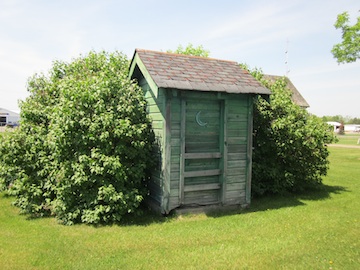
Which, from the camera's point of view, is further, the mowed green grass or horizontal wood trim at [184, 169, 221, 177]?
horizontal wood trim at [184, 169, 221, 177]

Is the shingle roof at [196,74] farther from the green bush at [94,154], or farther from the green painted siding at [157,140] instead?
the green bush at [94,154]

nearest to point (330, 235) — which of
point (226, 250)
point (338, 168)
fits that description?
point (226, 250)

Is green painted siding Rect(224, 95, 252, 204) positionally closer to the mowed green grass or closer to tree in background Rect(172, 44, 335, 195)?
the mowed green grass

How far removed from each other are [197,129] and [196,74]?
58.3 inches

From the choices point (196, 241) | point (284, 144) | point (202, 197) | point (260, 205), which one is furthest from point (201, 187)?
point (284, 144)

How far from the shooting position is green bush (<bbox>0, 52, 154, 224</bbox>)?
21.9 ft

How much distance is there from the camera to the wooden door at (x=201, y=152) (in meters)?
7.30

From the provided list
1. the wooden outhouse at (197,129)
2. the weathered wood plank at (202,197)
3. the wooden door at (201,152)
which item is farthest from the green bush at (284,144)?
the wooden door at (201,152)

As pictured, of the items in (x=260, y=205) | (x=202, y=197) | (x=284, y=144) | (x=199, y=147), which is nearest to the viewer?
(x=199, y=147)

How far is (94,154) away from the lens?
6.66 meters

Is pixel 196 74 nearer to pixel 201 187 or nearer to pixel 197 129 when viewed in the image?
pixel 197 129

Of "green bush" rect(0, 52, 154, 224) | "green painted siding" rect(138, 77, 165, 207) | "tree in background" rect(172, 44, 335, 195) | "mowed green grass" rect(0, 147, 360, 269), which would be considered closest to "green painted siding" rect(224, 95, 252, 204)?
"mowed green grass" rect(0, 147, 360, 269)

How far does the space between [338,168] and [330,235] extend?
1178 centimetres

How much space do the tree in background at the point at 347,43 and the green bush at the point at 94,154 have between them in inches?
805
